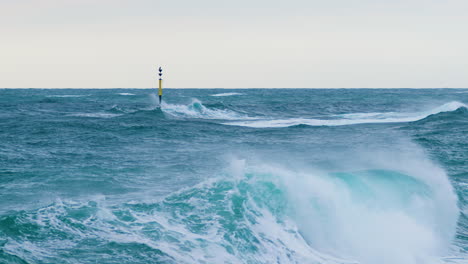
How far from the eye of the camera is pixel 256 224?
26.3 feet

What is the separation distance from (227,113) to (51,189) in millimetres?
25569

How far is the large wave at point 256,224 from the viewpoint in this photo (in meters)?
6.82

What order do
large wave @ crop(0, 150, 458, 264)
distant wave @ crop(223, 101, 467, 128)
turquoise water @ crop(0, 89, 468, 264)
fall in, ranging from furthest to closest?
distant wave @ crop(223, 101, 467, 128) → turquoise water @ crop(0, 89, 468, 264) → large wave @ crop(0, 150, 458, 264)

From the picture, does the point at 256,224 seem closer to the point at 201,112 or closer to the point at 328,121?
the point at 328,121

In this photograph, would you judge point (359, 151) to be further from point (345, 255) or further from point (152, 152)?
point (345, 255)

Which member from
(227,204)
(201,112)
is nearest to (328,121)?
(201,112)

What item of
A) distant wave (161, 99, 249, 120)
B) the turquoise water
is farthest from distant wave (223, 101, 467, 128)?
the turquoise water

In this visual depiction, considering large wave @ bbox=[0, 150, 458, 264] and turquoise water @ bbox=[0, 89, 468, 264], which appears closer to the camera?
large wave @ bbox=[0, 150, 458, 264]

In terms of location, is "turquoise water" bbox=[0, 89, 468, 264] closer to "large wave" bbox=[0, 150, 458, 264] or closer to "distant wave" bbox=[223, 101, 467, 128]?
"large wave" bbox=[0, 150, 458, 264]

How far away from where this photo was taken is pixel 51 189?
9.88m

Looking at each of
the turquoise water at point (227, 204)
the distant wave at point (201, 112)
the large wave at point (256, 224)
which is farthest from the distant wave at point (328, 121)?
the large wave at point (256, 224)

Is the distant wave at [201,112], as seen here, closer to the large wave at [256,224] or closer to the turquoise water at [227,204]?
the turquoise water at [227,204]

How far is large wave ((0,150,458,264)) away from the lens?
682 cm

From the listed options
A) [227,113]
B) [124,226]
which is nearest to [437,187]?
[124,226]
